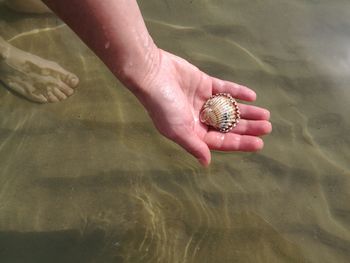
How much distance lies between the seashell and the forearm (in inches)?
22.7

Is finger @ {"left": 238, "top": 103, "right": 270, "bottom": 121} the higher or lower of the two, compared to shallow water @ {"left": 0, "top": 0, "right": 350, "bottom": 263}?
higher

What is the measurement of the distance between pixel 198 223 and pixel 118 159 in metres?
0.89

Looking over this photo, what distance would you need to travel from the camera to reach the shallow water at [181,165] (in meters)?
3.37

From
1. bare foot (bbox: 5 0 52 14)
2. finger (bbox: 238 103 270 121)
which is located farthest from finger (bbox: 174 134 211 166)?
bare foot (bbox: 5 0 52 14)

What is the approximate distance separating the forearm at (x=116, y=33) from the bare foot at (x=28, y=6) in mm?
1916

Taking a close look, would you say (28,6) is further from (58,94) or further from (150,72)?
(150,72)

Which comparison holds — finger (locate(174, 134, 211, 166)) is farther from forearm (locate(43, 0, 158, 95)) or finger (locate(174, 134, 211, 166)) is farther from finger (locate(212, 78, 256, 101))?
finger (locate(212, 78, 256, 101))

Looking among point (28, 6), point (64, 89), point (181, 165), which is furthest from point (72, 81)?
point (181, 165)

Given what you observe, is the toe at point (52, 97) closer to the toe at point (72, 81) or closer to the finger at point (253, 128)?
the toe at point (72, 81)

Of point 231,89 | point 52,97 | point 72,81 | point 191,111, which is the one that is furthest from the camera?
point 72,81

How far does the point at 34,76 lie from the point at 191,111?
5.69 feet

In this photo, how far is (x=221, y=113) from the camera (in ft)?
10.7

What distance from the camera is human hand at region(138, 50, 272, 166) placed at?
2.90m

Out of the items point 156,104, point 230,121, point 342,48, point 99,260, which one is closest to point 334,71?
point 342,48
